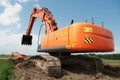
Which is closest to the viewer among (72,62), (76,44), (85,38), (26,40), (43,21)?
(76,44)

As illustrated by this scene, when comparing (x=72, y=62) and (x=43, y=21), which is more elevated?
(x=43, y=21)

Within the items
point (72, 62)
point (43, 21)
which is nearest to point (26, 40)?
point (43, 21)

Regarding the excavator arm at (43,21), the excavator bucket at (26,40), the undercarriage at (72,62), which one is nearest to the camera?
the undercarriage at (72,62)

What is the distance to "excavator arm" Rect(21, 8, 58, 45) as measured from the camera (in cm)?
1577

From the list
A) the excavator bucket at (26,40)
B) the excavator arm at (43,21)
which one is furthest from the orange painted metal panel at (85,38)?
the excavator bucket at (26,40)

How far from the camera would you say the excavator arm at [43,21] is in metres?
15.8

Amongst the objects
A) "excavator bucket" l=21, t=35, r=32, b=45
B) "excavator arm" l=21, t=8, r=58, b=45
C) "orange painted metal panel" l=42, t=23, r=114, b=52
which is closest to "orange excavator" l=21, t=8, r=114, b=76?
"orange painted metal panel" l=42, t=23, r=114, b=52

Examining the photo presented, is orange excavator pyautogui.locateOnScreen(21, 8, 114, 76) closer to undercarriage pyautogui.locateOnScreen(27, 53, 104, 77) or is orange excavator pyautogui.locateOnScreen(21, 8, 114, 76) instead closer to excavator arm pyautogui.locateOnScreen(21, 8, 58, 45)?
undercarriage pyautogui.locateOnScreen(27, 53, 104, 77)

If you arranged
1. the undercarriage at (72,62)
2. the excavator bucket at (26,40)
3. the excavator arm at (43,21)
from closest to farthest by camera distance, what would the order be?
the undercarriage at (72,62)
the excavator arm at (43,21)
the excavator bucket at (26,40)

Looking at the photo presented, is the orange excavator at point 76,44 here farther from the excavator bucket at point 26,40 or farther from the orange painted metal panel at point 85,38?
the excavator bucket at point 26,40

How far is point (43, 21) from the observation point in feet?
56.5

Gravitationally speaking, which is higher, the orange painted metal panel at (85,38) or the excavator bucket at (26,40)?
the excavator bucket at (26,40)

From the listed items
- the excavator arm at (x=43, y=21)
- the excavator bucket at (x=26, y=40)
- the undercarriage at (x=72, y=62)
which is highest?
the excavator arm at (x=43, y=21)

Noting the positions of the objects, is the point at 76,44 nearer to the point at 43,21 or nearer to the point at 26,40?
the point at 43,21
